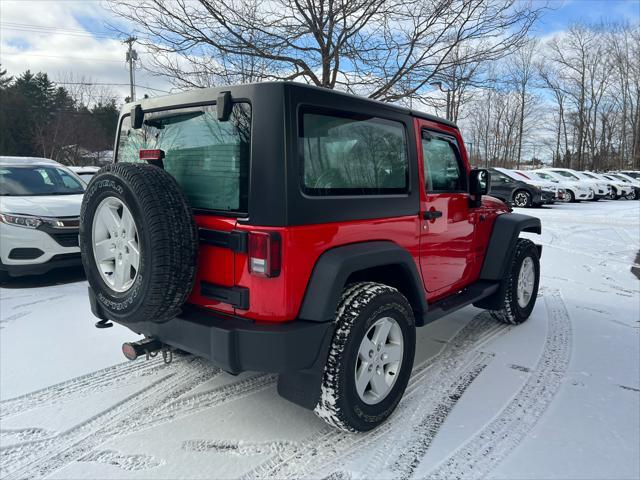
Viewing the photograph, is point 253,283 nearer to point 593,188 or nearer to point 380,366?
point 380,366

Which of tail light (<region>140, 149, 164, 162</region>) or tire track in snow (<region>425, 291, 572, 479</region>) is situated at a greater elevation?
tail light (<region>140, 149, 164, 162</region>)

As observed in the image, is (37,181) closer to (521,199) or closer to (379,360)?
(379,360)

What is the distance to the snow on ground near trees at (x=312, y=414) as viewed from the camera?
240 cm

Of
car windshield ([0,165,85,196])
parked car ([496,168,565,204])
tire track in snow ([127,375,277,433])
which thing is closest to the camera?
tire track in snow ([127,375,277,433])

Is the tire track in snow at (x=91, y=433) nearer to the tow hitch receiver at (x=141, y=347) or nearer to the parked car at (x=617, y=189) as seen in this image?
the tow hitch receiver at (x=141, y=347)

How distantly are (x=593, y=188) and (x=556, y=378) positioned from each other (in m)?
21.6

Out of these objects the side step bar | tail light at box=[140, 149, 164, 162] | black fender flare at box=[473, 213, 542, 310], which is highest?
tail light at box=[140, 149, 164, 162]

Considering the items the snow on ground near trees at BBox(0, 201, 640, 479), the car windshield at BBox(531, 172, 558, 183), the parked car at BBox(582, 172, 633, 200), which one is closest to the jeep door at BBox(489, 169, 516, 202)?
the car windshield at BBox(531, 172, 558, 183)

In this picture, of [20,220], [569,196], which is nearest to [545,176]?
[569,196]

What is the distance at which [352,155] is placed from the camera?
2754 mm

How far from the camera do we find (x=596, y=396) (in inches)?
125

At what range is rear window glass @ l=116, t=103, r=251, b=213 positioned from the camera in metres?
2.41

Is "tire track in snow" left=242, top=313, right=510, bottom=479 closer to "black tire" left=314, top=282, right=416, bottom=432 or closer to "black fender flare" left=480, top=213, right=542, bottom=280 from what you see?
"black tire" left=314, top=282, right=416, bottom=432

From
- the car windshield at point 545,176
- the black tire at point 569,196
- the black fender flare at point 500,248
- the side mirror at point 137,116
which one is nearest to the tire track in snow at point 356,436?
the black fender flare at point 500,248
